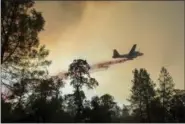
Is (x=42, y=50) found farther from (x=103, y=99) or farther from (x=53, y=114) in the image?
(x=103, y=99)

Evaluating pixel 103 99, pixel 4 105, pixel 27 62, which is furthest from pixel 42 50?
pixel 103 99

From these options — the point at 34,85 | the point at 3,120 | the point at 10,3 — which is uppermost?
A: the point at 10,3

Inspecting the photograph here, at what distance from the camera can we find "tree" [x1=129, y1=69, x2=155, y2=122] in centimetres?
3912

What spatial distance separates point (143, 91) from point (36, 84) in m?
22.7

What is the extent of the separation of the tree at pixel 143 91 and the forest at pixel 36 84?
4.5 inches

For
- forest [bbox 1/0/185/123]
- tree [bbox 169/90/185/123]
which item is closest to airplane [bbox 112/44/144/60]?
forest [bbox 1/0/185/123]

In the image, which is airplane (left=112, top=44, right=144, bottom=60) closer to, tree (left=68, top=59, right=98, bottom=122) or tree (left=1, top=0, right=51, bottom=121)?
tree (left=68, top=59, right=98, bottom=122)

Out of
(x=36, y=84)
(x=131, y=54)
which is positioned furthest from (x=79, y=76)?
(x=36, y=84)

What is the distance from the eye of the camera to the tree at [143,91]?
128ft

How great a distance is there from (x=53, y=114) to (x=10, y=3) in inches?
359

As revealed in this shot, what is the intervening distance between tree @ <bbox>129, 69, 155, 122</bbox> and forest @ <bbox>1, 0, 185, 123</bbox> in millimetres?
114

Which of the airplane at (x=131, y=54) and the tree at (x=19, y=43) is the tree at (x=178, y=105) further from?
the tree at (x=19, y=43)

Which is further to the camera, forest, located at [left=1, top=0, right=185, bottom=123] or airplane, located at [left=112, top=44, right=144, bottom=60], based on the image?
airplane, located at [left=112, top=44, right=144, bottom=60]

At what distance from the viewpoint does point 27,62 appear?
1859 centimetres
